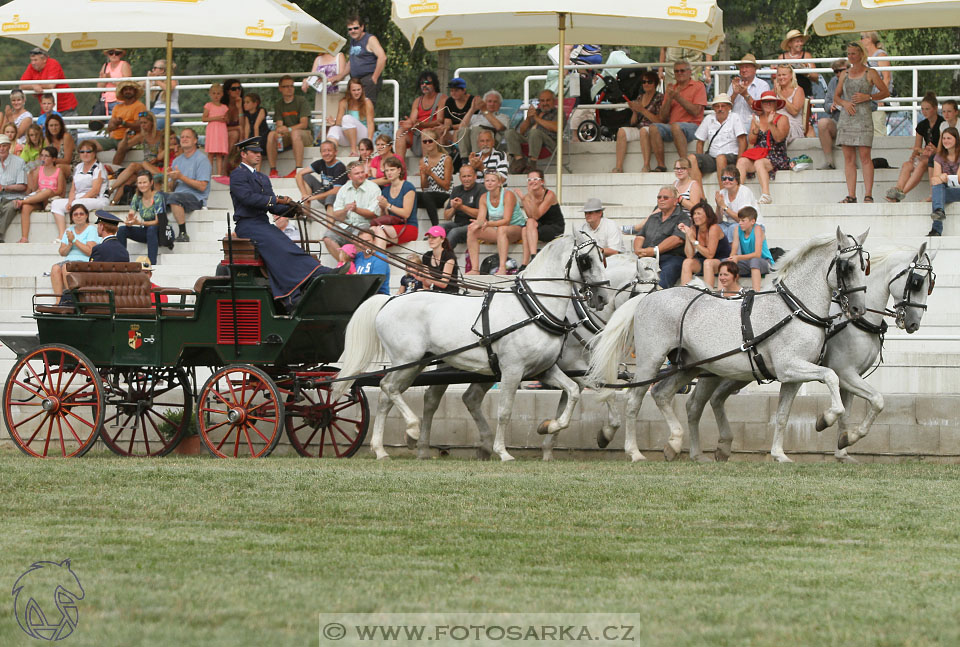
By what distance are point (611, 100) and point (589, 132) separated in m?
0.54

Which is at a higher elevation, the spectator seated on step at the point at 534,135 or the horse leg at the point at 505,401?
the spectator seated on step at the point at 534,135

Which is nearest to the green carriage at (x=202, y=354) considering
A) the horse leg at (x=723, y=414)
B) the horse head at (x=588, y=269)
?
the horse head at (x=588, y=269)

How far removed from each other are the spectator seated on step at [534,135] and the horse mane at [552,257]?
21.3ft

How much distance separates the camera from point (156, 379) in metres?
14.3

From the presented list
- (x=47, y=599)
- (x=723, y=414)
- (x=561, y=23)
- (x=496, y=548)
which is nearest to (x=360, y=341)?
(x=723, y=414)

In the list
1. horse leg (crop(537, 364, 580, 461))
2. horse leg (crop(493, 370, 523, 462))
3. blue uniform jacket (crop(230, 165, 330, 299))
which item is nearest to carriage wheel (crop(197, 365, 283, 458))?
blue uniform jacket (crop(230, 165, 330, 299))

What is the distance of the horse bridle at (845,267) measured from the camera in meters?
12.7

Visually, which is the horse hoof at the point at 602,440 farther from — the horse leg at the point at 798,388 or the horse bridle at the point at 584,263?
the horse leg at the point at 798,388

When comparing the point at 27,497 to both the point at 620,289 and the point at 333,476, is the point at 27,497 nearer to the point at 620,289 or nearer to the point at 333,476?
the point at 333,476

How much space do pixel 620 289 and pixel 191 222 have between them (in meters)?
7.77

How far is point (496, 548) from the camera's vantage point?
7.98m

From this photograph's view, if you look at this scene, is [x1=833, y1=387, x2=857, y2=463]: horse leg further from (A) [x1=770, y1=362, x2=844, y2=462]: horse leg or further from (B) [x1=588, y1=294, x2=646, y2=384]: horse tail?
(B) [x1=588, y1=294, x2=646, y2=384]: horse tail

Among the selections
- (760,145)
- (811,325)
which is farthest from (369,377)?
A: (760,145)

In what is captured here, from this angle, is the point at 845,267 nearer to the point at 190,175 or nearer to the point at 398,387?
the point at 398,387
